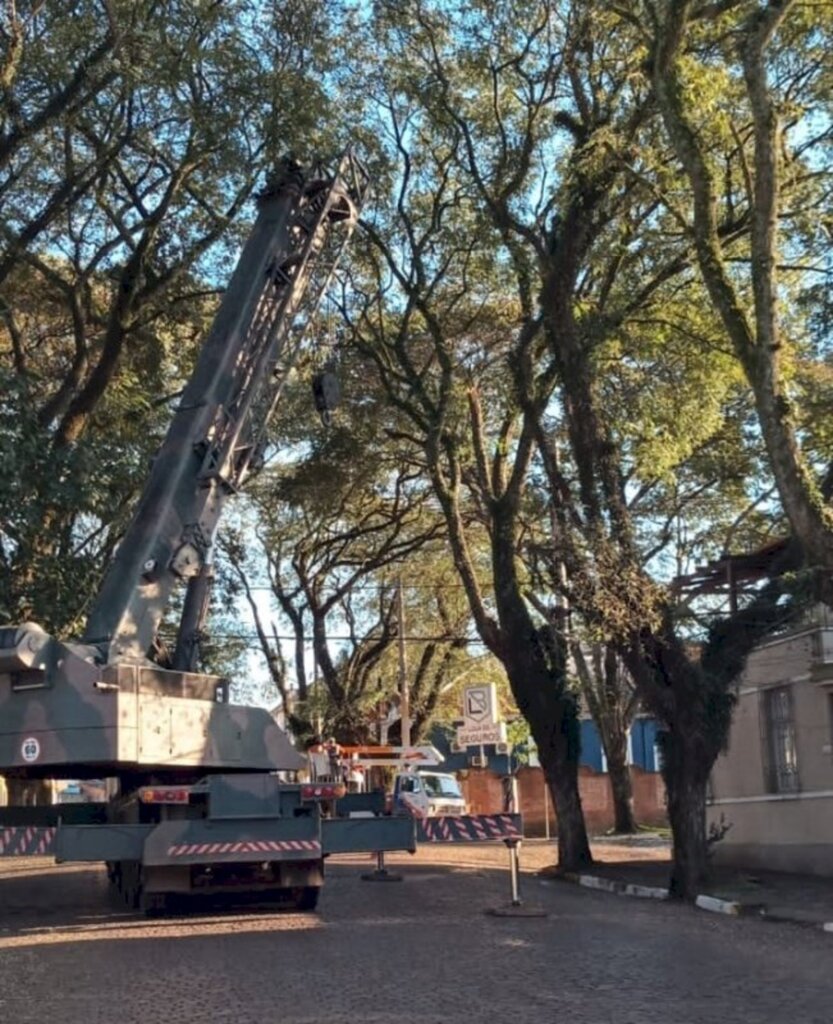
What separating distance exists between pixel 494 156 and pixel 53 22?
6831mm

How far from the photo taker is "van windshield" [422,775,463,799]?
41.3 metres

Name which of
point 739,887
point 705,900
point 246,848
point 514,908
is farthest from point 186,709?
point 739,887

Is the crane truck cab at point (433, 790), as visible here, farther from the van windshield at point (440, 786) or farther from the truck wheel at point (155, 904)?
the truck wheel at point (155, 904)

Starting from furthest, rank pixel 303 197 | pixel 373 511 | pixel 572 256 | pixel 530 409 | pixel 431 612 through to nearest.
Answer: pixel 431 612, pixel 373 511, pixel 530 409, pixel 572 256, pixel 303 197

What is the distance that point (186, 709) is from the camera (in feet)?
45.3

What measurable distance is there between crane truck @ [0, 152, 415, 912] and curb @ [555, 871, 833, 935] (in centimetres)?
428

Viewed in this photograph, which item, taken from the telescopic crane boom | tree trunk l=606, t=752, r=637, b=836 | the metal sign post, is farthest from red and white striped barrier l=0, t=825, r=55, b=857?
tree trunk l=606, t=752, r=637, b=836

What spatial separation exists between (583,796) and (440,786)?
23.6 ft

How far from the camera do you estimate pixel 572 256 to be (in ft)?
62.1

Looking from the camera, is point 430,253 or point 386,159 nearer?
point 386,159

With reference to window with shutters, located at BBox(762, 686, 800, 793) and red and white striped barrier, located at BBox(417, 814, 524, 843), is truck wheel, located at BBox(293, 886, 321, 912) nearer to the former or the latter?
red and white striped barrier, located at BBox(417, 814, 524, 843)

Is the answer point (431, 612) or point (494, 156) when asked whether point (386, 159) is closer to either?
point (494, 156)

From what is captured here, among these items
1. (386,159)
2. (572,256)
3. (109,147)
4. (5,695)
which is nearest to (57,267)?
(109,147)

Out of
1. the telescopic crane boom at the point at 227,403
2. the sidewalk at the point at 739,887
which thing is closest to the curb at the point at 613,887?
the sidewalk at the point at 739,887
